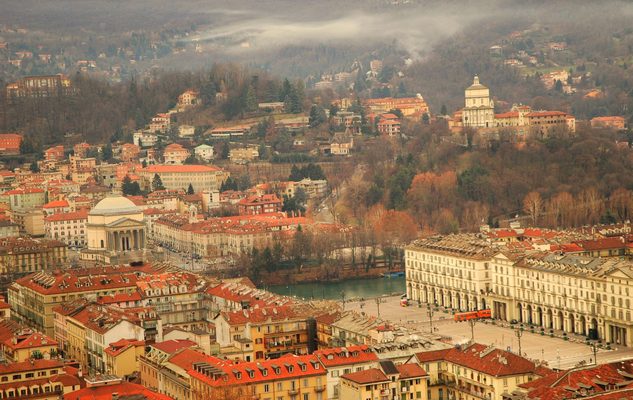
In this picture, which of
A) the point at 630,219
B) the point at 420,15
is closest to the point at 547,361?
the point at 630,219

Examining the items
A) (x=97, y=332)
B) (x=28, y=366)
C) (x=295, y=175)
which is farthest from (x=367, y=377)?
(x=295, y=175)

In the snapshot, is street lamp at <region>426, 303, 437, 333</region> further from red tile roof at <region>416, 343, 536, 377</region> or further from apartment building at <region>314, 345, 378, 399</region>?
apartment building at <region>314, 345, 378, 399</region>

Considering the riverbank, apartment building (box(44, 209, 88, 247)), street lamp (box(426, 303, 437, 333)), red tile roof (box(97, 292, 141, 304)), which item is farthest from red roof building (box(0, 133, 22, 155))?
red tile roof (box(97, 292, 141, 304))

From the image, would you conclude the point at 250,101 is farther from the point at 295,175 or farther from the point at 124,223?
the point at 124,223

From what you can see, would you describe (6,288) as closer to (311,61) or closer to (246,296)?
(246,296)

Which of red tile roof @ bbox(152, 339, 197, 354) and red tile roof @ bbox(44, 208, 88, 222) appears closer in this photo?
red tile roof @ bbox(152, 339, 197, 354)
